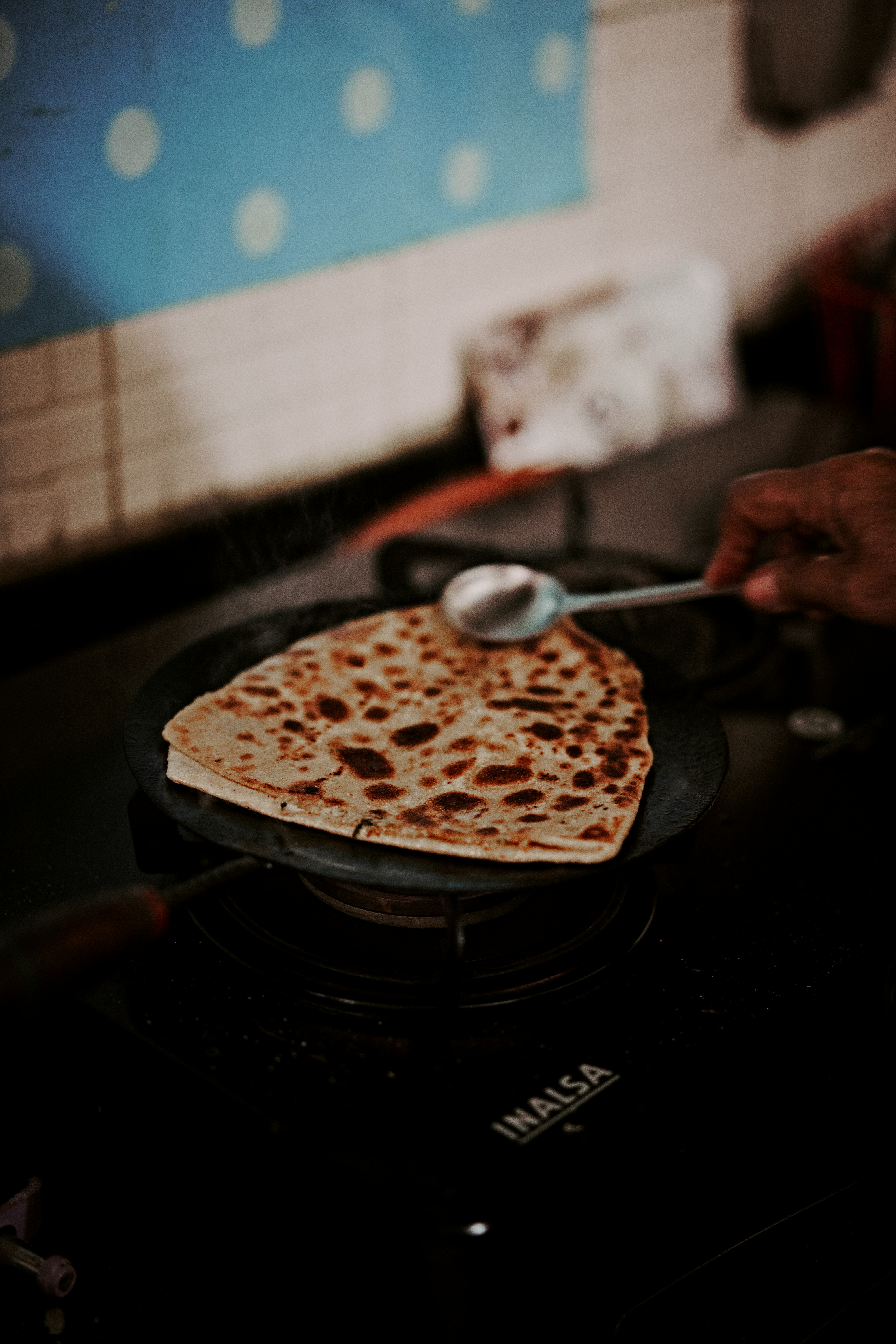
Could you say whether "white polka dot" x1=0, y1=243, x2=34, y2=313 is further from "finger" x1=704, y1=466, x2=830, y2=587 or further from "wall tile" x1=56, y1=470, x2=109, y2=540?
"finger" x1=704, y1=466, x2=830, y2=587

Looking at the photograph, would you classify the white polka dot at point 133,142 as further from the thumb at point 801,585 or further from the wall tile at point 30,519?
the thumb at point 801,585

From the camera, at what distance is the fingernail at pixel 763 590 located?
1380 millimetres

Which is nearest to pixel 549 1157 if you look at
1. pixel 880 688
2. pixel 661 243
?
pixel 880 688

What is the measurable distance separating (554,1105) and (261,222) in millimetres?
1635

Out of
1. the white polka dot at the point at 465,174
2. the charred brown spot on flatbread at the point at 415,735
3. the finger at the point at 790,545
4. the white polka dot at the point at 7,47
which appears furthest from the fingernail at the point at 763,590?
the white polka dot at the point at 465,174

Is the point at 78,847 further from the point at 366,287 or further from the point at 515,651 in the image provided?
the point at 366,287

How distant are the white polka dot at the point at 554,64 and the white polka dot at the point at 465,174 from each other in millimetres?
195

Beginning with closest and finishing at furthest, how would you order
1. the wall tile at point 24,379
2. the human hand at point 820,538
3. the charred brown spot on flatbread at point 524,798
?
the charred brown spot on flatbread at point 524,798 → the human hand at point 820,538 → the wall tile at point 24,379

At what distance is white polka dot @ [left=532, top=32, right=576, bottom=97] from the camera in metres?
2.43

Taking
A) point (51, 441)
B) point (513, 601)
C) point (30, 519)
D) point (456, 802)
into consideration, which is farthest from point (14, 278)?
point (456, 802)

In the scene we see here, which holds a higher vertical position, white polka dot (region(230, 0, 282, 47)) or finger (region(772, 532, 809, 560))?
white polka dot (region(230, 0, 282, 47))

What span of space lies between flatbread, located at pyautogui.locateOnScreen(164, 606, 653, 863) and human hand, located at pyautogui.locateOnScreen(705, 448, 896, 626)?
0.61ft

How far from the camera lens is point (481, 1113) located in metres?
1.01

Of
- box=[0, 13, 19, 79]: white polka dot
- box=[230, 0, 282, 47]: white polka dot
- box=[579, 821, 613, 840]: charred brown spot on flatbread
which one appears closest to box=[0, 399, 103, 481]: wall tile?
box=[0, 13, 19, 79]: white polka dot
